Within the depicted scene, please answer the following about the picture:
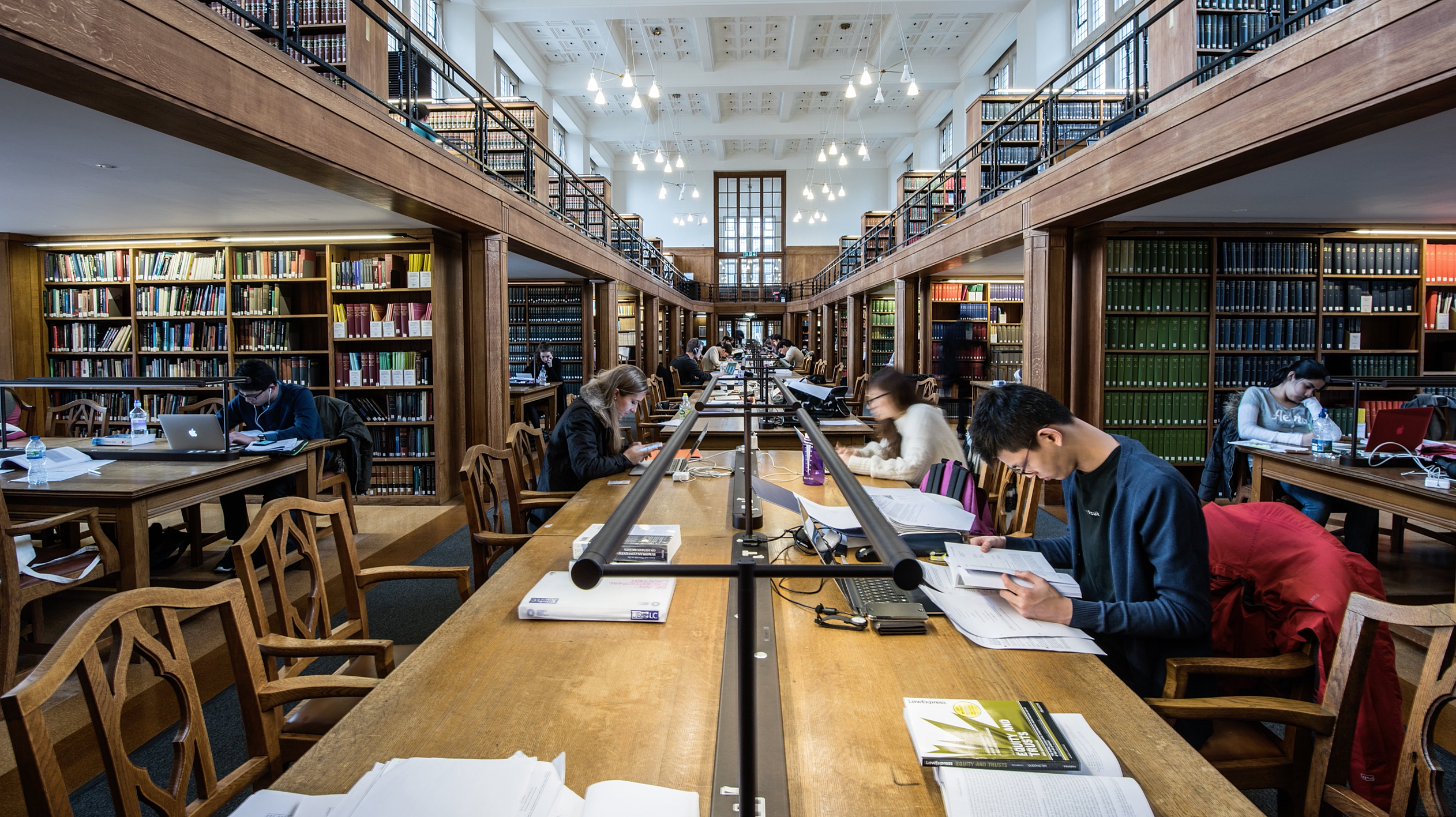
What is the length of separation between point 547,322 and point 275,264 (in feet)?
14.1

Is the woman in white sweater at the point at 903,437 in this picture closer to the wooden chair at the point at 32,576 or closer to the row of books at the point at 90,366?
the wooden chair at the point at 32,576

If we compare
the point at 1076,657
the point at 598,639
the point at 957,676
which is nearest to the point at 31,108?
the point at 598,639

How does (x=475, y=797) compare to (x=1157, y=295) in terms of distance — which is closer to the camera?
(x=475, y=797)

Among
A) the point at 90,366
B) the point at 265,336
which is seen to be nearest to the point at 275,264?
the point at 265,336

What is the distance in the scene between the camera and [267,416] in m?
4.14

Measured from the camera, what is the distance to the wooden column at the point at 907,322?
949 cm

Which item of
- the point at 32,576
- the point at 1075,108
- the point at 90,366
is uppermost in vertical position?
the point at 1075,108

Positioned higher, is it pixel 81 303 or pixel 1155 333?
pixel 81 303

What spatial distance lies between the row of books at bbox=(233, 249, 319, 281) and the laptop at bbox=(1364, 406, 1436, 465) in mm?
7134

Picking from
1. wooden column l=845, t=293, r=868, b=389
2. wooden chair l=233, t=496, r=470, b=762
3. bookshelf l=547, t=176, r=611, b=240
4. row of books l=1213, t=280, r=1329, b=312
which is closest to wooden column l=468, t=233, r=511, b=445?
wooden chair l=233, t=496, r=470, b=762

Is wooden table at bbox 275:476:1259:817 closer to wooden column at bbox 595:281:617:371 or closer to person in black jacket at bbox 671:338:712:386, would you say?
person in black jacket at bbox 671:338:712:386

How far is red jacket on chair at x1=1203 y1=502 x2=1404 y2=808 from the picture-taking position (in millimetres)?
1362

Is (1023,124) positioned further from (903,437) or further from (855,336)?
(903,437)

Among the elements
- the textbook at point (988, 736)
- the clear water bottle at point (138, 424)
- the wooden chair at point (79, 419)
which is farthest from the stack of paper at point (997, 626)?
the wooden chair at point (79, 419)
